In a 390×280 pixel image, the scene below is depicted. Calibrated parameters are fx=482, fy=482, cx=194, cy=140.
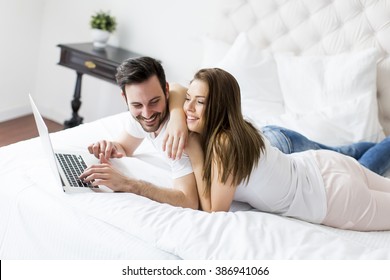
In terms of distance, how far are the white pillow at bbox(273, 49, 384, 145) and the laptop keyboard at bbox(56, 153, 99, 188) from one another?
118 cm

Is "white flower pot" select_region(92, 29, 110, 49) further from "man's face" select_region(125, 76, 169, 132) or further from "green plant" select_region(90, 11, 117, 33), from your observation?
"man's face" select_region(125, 76, 169, 132)

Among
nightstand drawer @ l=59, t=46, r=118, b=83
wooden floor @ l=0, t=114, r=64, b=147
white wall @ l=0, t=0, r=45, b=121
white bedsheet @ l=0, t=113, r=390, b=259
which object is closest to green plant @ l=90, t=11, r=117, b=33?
nightstand drawer @ l=59, t=46, r=118, b=83

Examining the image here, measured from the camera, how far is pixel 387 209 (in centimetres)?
171

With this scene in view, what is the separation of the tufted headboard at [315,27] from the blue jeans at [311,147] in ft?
1.68

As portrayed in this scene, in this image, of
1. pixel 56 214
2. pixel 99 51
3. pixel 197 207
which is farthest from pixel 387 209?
pixel 99 51

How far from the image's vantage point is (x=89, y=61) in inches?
130

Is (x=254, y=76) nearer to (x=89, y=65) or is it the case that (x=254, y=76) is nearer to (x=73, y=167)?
(x=89, y=65)

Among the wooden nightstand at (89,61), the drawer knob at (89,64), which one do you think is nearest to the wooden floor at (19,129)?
the wooden nightstand at (89,61)

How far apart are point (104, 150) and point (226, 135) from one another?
61 centimetres

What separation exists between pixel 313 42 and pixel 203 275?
1981 millimetres

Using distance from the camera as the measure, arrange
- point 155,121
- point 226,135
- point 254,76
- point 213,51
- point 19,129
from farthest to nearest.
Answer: point 19,129
point 213,51
point 254,76
point 155,121
point 226,135

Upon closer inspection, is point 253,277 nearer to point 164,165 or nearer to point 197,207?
point 197,207

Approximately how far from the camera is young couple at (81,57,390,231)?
1559 millimetres

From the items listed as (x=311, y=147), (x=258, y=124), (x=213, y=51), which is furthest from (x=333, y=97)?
(x=213, y=51)
